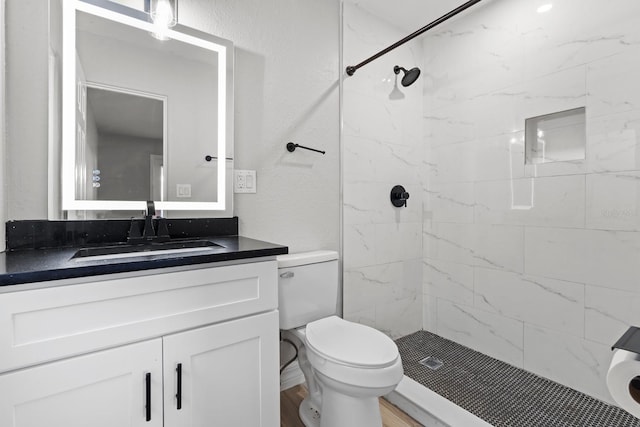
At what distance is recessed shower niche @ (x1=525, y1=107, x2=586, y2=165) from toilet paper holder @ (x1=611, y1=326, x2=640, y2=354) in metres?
1.52

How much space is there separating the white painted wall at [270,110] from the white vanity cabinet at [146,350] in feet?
2.03

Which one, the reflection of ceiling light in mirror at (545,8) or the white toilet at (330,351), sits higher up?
the reflection of ceiling light in mirror at (545,8)

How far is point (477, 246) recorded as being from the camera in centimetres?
220

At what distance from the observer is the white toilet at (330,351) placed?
1217 mm

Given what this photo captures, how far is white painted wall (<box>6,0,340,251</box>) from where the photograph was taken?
4.00 feet

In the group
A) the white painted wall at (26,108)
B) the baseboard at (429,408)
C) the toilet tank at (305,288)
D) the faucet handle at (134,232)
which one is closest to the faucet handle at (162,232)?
the faucet handle at (134,232)

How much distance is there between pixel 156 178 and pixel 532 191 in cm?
213

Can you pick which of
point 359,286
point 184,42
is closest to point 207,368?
point 359,286

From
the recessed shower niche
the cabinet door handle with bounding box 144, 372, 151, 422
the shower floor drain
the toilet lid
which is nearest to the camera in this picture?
the cabinet door handle with bounding box 144, 372, 151, 422

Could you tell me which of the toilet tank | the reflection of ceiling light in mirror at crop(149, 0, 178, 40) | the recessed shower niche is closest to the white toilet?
the toilet tank

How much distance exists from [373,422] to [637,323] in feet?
4.61

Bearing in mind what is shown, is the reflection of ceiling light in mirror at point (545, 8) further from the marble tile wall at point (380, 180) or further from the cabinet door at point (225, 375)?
the cabinet door at point (225, 375)

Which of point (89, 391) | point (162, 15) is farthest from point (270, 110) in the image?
point (89, 391)

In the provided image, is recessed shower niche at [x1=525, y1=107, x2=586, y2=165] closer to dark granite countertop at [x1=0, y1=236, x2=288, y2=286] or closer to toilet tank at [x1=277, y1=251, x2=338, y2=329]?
toilet tank at [x1=277, y1=251, x2=338, y2=329]
